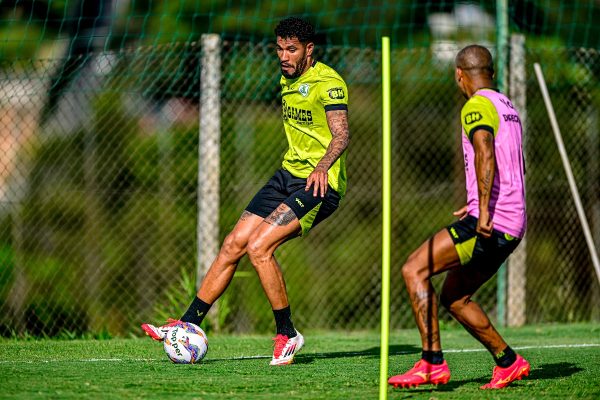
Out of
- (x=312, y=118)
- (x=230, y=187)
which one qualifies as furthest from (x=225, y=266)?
(x=230, y=187)

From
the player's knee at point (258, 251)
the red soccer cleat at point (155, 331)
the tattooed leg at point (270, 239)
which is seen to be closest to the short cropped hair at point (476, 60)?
the tattooed leg at point (270, 239)

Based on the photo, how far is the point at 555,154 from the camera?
38.6 ft

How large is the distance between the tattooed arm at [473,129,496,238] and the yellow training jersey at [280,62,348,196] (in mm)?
1464

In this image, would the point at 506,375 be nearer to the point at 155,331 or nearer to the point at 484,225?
the point at 484,225

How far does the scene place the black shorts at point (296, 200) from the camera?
6762 millimetres

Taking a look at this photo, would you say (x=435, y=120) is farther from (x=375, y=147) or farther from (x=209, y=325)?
(x=209, y=325)

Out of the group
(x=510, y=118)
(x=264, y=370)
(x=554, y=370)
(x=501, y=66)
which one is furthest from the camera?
(x=501, y=66)

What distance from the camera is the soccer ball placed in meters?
6.55

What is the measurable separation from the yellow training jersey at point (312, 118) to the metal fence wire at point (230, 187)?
11.3 ft

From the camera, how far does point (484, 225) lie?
545cm

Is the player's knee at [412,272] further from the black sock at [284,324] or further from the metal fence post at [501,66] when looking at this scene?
the metal fence post at [501,66]

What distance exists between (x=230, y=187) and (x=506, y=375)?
5409 millimetres

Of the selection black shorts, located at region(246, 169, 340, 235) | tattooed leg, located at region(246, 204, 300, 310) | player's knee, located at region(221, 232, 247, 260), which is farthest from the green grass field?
black shorts, located at region(246, 169, 340, 235)

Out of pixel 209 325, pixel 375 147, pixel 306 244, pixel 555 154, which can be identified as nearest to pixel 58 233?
pixel 209 325
